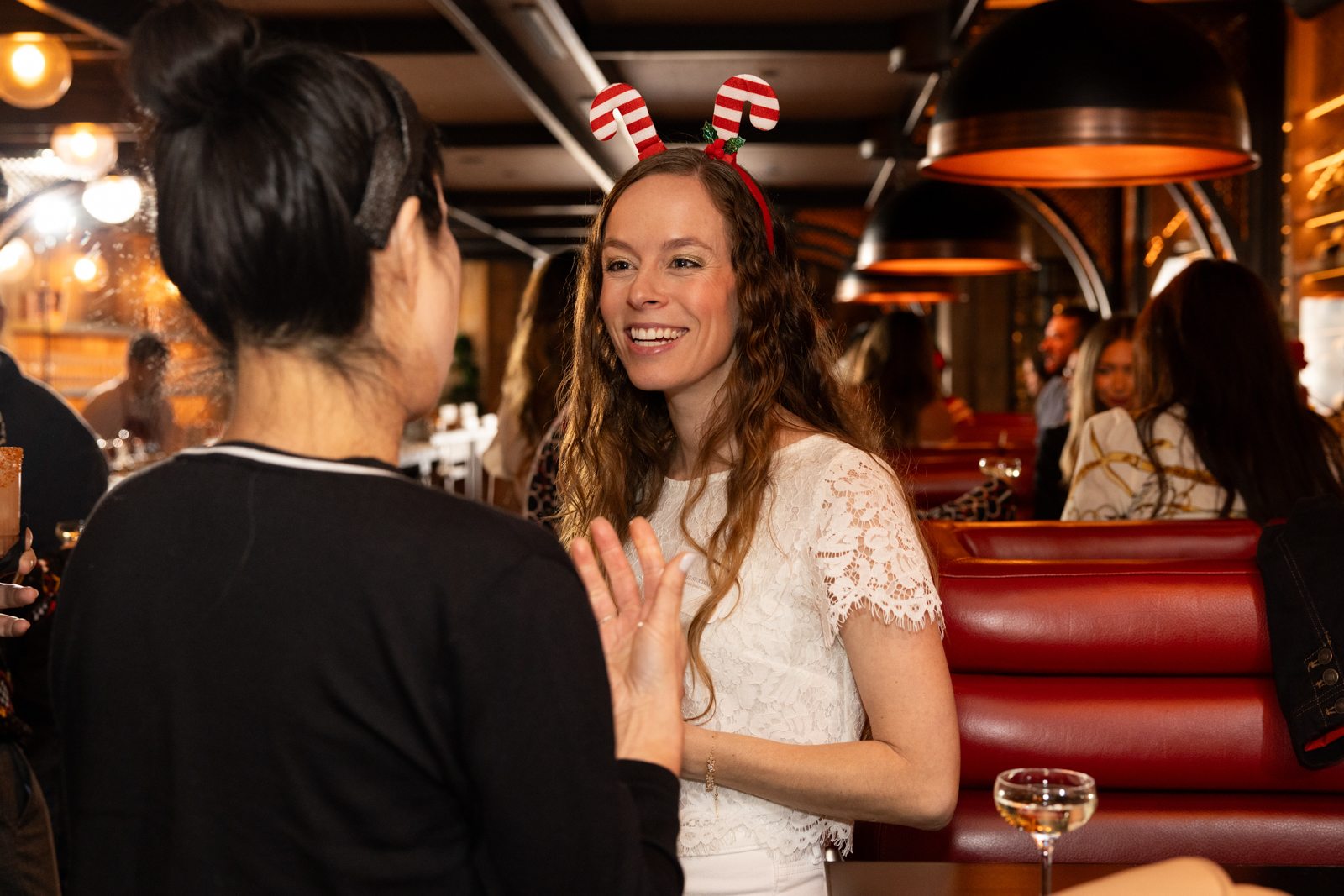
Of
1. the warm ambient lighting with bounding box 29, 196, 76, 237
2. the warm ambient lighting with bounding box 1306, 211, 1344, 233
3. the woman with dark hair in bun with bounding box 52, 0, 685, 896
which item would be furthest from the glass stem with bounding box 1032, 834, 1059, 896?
the warm ambient lighting with bounding box 29, 196, 76, 237

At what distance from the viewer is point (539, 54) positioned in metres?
7.35

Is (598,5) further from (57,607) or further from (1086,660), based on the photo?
(57,607)

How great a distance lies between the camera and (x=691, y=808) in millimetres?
1611

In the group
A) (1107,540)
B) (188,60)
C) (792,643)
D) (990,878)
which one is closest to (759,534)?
(792,643)

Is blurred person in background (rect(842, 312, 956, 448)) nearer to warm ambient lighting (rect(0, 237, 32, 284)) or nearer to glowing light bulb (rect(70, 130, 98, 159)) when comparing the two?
glowing light bulb (rect(70, 130, 98, 159))

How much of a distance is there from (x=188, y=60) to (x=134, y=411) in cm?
576

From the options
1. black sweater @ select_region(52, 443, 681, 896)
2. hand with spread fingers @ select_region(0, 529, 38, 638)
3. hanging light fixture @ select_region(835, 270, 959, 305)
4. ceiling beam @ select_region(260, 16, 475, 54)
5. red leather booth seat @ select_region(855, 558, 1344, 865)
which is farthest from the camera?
hanging light fixture @ select_region(835, 270, 959, 305)

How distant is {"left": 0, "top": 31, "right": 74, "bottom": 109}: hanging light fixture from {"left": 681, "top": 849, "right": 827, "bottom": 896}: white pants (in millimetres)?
5162

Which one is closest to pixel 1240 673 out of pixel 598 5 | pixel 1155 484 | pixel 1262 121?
pixel 1155 484

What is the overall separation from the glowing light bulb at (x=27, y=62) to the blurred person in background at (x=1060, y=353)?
5.37 meters

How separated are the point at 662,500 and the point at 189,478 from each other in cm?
110

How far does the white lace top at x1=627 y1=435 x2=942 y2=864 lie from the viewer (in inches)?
61.8

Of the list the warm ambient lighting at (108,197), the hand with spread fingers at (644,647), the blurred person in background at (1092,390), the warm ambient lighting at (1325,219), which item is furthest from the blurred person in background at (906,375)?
the hand with spread fingers at (644,647)

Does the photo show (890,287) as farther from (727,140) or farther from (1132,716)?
(727,140)
